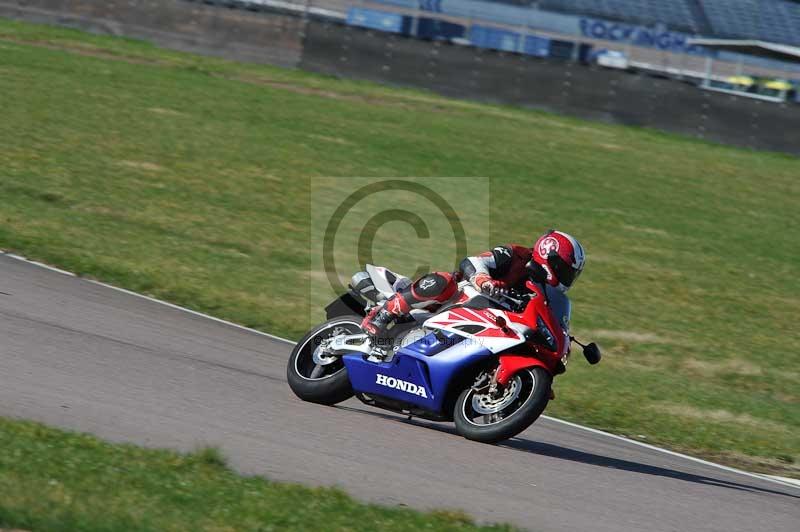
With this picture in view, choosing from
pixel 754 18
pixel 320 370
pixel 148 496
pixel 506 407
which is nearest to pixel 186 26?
pixel 320 370

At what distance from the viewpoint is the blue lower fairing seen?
297 inches

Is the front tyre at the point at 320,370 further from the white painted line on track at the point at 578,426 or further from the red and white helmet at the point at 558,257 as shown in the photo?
the white painted line on track at the point at 578,426

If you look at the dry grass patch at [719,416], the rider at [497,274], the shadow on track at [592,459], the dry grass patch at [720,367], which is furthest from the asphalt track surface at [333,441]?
the dry grass patch at [720,367]

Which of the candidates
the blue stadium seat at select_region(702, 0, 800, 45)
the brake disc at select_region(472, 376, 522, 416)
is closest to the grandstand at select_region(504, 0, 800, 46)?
the blue stadium seat at select_region(702, 0, 800, 45)

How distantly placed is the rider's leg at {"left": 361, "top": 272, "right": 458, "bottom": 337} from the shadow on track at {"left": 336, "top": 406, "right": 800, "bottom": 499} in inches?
30.3

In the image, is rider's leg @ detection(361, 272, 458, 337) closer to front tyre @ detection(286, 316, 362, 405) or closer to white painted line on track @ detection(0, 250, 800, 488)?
front tyre @ detection(286, 316, 362, 405)

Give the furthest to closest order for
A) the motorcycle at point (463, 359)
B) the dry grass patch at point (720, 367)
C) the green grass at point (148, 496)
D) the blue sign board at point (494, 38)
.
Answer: the blue sign board at point (494, 38)
the dry grass patch at point (720, 367)
the motorcycle at point (463, 359)
the green grass at point (148, 496)

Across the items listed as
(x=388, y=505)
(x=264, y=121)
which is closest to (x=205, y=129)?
(x=264, y=121)

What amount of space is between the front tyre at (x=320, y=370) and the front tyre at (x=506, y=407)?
984 millimetres

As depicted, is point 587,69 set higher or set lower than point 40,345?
higher

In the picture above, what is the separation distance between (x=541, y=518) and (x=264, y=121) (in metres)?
16.1

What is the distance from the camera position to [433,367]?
763 centimetres

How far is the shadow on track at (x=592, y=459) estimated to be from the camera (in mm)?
7910

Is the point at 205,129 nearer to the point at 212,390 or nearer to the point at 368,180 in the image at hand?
the point at 368,180
